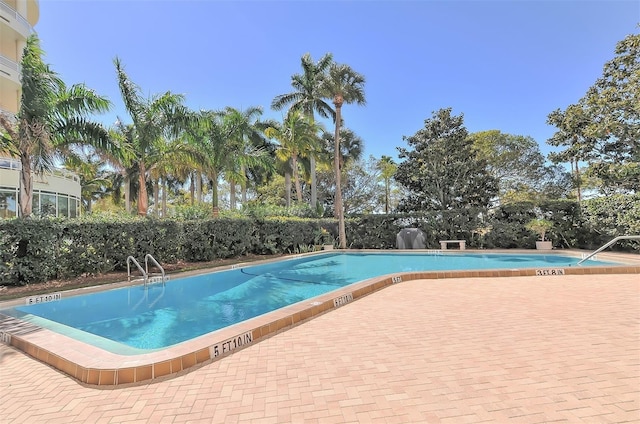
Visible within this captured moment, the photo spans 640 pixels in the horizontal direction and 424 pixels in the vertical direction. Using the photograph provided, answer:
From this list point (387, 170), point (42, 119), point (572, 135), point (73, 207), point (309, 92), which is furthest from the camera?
point (387, 170)

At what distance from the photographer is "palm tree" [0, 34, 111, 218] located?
27.0 ft

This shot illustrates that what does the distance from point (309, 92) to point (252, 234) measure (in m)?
13.1

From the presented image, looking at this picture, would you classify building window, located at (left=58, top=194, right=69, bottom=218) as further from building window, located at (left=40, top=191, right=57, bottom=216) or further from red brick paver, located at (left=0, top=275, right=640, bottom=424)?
red brick paver, located at (left=0, top=275, right=640, bottom=424)

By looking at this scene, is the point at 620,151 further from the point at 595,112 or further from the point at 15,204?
the point at 15,204

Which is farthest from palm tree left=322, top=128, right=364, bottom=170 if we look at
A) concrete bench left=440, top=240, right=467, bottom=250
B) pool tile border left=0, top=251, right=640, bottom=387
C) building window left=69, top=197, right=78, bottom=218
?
pool tile border left=0, top=251, right=640, bottom=387

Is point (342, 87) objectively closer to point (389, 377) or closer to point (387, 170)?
point (387, 170)

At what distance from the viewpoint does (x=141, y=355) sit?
341cm

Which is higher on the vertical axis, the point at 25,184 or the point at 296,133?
the point at 296,133

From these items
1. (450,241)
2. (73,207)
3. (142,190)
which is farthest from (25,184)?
(450,241)

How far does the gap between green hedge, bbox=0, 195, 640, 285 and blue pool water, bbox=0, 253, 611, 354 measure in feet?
6.11

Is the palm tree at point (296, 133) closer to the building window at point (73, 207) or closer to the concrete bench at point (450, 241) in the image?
the concrete bench at point (450, 241)

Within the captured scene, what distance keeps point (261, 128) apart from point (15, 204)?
54.0 ft

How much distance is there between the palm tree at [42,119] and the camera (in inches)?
324

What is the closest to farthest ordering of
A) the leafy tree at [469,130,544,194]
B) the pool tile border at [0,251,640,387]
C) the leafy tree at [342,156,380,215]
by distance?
the pool tile border at [0,251,640,387] < the leafy tree at [469,130,544,194] < the leafy tree at [342,156,380,215]
